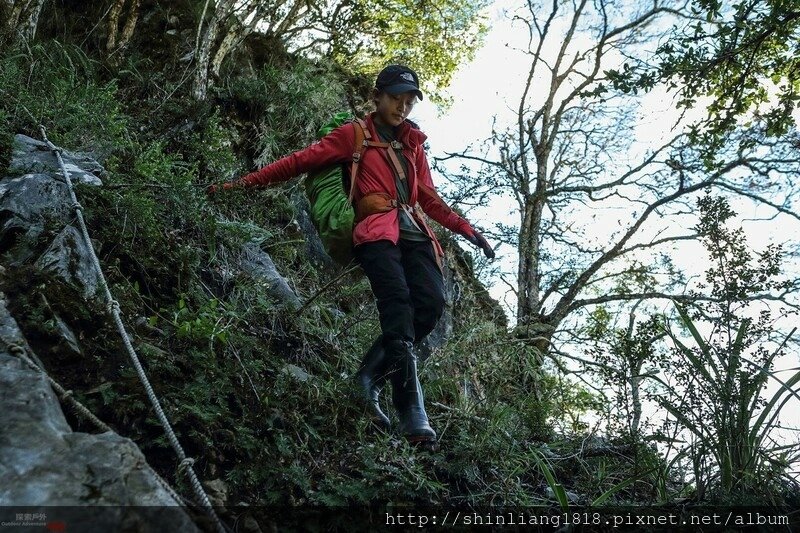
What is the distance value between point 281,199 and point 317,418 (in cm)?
337

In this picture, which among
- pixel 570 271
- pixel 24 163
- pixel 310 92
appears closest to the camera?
pixel 24 163

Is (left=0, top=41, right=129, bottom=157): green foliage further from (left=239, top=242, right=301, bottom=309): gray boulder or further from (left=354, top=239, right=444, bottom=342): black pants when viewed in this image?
(left=354, top=239, right=444, bottom=342): black pants

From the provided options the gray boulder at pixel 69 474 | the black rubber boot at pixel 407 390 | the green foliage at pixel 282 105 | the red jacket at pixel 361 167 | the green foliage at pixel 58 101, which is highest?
Result: the green foliage at pixel 282 105

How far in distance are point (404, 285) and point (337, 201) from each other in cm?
66

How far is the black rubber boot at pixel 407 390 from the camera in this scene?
12.0ft

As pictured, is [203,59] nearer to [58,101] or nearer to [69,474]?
[58,101]

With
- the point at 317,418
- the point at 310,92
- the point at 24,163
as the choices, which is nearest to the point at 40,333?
the point at 317,418

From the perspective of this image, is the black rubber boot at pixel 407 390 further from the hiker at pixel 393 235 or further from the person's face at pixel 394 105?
the person's face at pixel 394 105

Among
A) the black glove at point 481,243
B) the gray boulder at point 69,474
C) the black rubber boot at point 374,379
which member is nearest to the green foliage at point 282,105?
the black glove at point 481,243

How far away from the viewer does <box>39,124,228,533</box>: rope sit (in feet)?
6.81

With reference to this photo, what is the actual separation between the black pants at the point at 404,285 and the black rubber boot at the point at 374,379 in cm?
23

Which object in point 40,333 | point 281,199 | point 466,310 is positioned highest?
point 281,199

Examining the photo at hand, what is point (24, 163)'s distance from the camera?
4105mm

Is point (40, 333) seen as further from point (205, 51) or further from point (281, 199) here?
point (205, 51)
